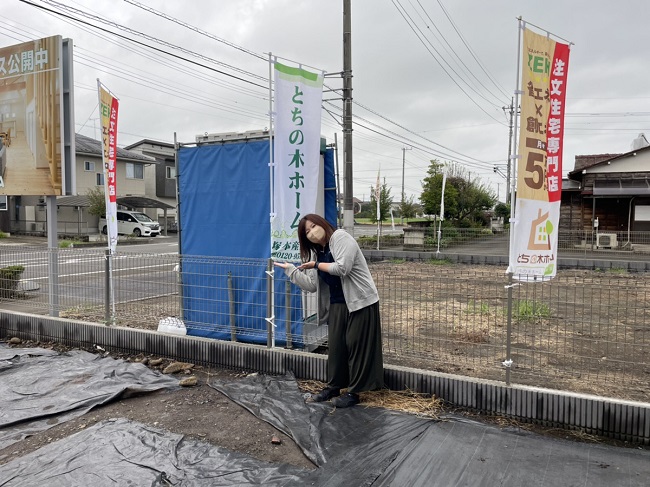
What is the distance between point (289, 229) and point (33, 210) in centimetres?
2906

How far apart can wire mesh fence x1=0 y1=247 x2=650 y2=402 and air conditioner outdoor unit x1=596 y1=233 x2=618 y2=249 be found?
1120cm

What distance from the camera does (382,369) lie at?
147 inches

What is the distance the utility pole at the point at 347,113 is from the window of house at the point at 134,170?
21.6 m

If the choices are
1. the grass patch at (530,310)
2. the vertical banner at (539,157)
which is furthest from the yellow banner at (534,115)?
the grass patch at (530,310)

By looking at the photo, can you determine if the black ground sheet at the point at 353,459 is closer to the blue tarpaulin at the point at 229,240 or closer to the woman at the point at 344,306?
the woman at the point at 344,306

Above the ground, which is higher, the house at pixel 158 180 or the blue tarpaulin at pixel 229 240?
the house at pixel 158 180

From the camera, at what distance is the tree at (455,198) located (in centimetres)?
2447

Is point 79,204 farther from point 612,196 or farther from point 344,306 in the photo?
point 344,306

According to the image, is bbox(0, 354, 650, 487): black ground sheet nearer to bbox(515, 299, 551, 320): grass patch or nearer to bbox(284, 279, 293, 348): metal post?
bbox(284, 279, 293, 348): metal post

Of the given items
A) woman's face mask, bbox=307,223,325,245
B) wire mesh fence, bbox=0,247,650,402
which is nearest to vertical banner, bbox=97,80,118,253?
wire mesh fence, bbox=0,247,650,402

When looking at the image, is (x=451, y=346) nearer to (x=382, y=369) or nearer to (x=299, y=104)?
(x=382, y=369)

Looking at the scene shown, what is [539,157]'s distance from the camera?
138 inches

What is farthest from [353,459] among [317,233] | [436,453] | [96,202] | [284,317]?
[96,202]

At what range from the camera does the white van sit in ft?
90.0
